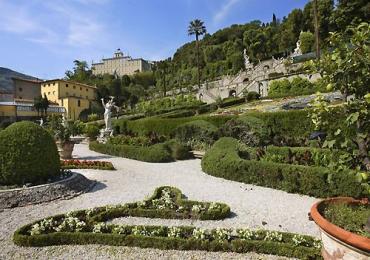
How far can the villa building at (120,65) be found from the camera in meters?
124

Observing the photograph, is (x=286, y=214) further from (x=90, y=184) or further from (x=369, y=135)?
(x=90, y=184)

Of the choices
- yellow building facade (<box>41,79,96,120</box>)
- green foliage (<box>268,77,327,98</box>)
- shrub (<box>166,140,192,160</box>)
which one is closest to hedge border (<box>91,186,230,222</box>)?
shrub (<box>166,140,192,160</box>)

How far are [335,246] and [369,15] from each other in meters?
43.4

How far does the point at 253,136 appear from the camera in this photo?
15.0 m

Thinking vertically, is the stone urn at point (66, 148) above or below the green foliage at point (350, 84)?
below

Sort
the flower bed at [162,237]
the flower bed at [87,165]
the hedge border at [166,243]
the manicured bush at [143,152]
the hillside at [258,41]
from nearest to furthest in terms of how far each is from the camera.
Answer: the hedge border at [166,243], the flower bed at [162,237], the flower bed at [87,165], the manicured bush at [143,152], the hillside at [258,41]

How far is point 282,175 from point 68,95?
182 ft

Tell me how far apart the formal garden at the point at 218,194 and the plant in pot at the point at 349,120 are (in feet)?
0.04

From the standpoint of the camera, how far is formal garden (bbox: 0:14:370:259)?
369cm

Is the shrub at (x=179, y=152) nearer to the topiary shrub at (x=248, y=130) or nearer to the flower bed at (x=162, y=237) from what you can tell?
the topiary shrub at (x=248, y=130)

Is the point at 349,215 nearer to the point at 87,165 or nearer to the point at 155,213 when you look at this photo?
the point at 155,213

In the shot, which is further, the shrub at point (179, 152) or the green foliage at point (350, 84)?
the shrub at point (179, 152)

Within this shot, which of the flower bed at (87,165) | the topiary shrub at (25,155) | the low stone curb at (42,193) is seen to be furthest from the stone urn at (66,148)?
the topiary shrub at (25,155)

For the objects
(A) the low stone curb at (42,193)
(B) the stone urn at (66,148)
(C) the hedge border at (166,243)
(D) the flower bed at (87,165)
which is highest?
(B) the stone urn at (66,148)
